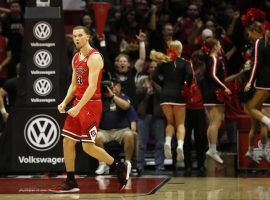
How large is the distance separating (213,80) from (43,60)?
2.73m

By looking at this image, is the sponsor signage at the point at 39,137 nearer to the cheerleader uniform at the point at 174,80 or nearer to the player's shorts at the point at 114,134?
the player's shorts at the point at 114,134

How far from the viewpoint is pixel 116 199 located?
8.72 meters

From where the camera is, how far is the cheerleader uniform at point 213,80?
11.6 m

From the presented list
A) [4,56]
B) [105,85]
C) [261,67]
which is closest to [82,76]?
[105,85]

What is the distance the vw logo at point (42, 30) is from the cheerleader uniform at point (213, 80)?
2595 mm

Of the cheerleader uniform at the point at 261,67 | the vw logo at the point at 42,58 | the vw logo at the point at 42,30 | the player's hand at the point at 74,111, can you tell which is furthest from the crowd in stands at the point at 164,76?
the player's hand at the point at 74,111

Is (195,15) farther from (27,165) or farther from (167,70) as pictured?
(27,165)

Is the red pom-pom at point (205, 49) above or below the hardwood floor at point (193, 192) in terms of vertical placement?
above

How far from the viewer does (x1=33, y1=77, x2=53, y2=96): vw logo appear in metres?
11.6

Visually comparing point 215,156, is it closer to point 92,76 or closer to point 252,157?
point 252,157

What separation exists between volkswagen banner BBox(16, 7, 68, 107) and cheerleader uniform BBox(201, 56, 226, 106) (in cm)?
227

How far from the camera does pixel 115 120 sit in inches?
468

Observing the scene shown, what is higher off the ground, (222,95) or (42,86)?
(42,86)

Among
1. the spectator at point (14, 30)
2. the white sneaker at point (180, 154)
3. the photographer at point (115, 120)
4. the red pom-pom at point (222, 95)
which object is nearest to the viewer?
the white sneaker at point (180, 154)
